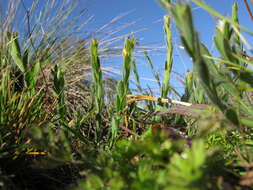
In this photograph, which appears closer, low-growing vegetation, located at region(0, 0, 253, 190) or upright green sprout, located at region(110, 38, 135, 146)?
low-growing vegetation, located at region(0, 0, 253, 190)

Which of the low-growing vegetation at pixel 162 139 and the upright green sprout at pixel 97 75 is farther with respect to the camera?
the upright green sprout at pixel 97 75

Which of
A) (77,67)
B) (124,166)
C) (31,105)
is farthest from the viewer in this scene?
(77,67)

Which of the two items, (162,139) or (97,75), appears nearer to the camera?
(162,139)

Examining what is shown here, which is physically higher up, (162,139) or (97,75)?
(97,75)

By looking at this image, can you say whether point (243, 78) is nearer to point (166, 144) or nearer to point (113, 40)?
point (166, 144)

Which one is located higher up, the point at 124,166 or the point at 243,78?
the point at 243,78

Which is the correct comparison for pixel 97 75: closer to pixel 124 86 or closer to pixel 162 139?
pixel 124 86

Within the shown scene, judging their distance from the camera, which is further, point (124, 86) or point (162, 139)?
point (124, 86)

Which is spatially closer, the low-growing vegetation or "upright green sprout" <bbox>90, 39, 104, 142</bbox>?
the low-growing vegetation

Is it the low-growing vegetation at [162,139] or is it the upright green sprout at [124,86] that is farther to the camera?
the upright green sprout at [124,86]

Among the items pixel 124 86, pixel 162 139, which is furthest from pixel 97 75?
pixel 162 139

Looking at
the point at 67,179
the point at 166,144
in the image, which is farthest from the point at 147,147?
the point at 67,179
